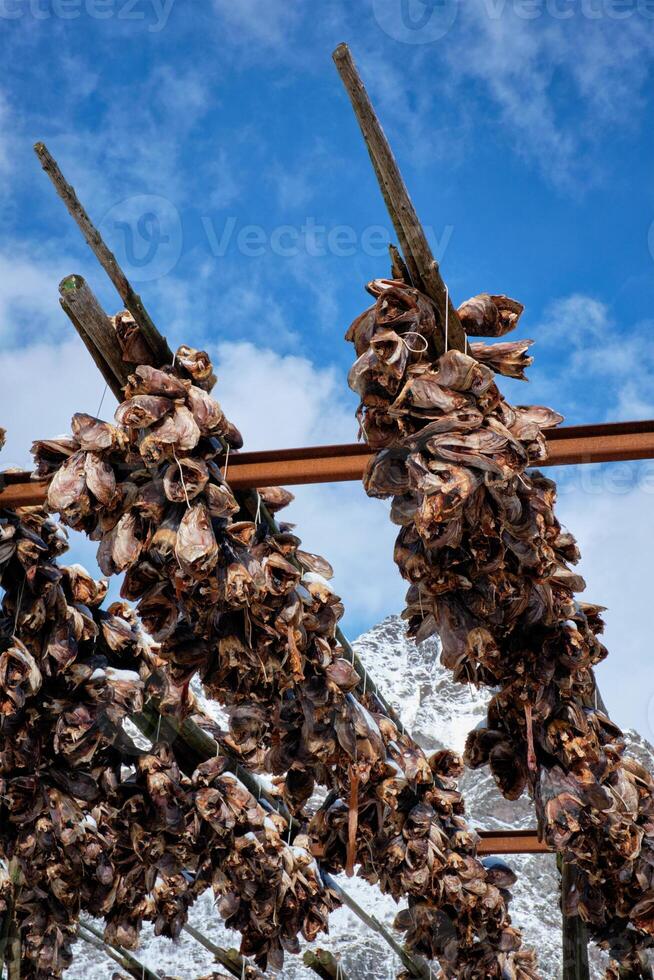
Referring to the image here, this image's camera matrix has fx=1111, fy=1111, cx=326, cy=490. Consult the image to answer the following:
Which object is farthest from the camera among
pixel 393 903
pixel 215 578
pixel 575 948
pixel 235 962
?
pixel 393 903

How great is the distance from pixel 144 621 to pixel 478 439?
126cm

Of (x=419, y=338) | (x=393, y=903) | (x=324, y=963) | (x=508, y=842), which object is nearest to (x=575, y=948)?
(x=508, y=842)

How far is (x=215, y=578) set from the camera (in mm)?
3281

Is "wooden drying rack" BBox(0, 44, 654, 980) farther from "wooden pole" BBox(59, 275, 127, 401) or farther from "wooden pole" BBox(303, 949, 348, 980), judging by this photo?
"wooden pole" BBox(303, 949, 348, 980)

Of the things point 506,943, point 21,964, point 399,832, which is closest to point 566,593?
point 399,832

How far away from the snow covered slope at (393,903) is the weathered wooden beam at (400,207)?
1026cm

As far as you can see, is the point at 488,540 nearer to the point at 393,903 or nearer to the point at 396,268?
the point at 396,268

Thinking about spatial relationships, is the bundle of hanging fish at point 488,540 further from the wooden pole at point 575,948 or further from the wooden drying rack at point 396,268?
the wooden pole at point 575,948

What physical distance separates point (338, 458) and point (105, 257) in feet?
3.20

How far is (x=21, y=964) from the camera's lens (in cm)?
631

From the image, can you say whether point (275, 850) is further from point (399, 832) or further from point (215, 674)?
point (215, 674)

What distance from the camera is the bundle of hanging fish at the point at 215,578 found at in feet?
10.4

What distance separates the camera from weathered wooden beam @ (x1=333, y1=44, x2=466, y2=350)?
105 inches

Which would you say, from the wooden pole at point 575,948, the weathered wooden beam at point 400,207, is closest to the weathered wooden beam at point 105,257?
the weathered wooden beam at point 400,207
